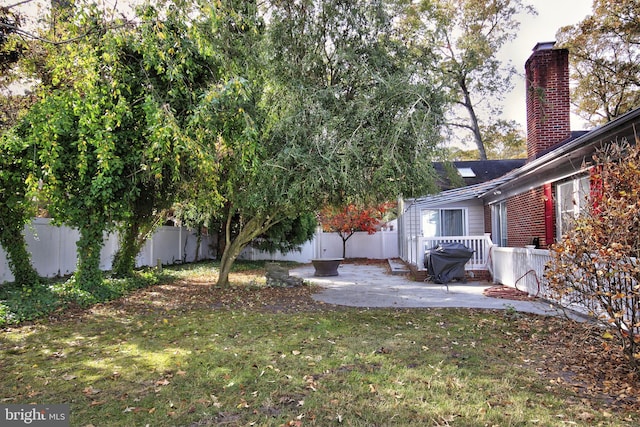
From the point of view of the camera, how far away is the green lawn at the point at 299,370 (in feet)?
10.5

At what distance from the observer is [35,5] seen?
9.98 meters

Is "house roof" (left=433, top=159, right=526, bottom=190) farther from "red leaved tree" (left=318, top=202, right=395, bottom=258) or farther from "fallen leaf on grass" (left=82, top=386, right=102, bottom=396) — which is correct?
"fallen leaf on grass" (left=82, top=386, right=102, bottom=396)

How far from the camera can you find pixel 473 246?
496 inches

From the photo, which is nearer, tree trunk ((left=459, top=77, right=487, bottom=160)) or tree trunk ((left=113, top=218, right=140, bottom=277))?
tree trunk ((left=113, top=218, right=140, bottom=277))

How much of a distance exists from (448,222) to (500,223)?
2.20 m

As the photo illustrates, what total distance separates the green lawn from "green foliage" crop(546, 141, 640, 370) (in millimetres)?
763

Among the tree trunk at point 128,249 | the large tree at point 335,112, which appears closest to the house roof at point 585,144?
the large tree at point 335,112

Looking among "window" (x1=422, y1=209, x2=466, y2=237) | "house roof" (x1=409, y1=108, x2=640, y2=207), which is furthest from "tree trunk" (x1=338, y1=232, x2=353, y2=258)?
"house roof" (x1=409, y1=108, x2=640, y2=207)

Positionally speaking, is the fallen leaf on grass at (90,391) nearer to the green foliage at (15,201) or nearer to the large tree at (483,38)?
the green foliage at (15,201)

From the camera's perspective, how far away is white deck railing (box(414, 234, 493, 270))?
1230cm

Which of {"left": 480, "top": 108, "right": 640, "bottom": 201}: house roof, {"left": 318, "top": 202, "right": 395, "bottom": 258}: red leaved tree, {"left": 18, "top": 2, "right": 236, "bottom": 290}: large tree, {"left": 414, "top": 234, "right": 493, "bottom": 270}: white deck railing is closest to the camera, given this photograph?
{"left": 480, "top": 108, "right": 640, "bottom": 201}: house roof

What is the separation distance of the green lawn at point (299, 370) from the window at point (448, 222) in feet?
29.6

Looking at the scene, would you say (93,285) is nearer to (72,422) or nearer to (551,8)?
(72,422)

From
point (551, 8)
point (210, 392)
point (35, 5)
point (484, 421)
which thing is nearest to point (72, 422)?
point (210, 392)
